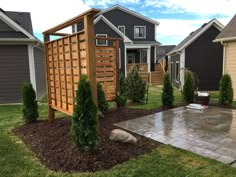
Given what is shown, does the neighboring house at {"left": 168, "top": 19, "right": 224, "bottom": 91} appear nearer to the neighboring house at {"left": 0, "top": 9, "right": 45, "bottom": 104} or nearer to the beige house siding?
the beige house siding

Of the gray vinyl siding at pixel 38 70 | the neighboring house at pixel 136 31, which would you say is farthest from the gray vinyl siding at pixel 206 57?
the gray vinyl siding at pixel 38 70

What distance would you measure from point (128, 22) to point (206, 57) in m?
10.4

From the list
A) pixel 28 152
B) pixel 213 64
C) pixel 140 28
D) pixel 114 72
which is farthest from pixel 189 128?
pixel 140 28

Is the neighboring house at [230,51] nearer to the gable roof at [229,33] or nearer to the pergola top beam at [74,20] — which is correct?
the gable roof at [229,33]

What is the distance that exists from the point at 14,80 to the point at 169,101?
6627mm

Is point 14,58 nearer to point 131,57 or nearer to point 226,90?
point 226,90

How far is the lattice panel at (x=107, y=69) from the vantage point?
18.9 feet

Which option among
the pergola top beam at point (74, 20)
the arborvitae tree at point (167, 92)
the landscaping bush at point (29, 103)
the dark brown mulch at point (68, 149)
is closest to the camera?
the dark brown mulch at point (68, 149)

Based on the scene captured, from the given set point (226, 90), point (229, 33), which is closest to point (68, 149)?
point (226, 90)

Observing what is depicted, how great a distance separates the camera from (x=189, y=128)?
459cm

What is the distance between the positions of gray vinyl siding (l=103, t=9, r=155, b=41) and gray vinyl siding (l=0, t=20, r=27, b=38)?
12683 millimetres

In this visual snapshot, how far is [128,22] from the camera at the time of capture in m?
20.1

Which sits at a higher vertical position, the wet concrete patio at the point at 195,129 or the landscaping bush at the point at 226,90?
the landscaping bush at the point at 226,90

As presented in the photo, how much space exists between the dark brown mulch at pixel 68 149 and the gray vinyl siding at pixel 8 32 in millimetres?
5231
